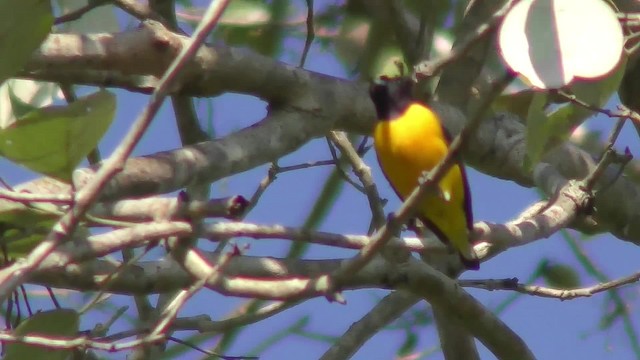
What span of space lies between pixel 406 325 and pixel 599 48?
6.19 feet

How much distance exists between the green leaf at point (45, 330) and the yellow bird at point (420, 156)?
1177mm

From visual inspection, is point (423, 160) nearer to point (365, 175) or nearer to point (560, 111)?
point (365, 175)

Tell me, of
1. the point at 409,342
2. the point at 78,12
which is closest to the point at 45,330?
the point at 78,12

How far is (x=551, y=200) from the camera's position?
7.46ft

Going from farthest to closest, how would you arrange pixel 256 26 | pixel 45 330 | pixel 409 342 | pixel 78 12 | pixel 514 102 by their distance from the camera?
pixel 409 342 → pixel 256 26 → pixel 514 102 → pixel 78 12 → pixel 45 330

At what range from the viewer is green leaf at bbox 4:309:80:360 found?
4.63ft

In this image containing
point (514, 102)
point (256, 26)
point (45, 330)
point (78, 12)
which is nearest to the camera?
point (45, 330)

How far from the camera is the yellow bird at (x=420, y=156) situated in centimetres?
253

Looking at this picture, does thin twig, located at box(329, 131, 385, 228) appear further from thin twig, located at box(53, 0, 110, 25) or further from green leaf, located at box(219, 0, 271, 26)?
thin twig, located at box(53, 0, 110, 25)

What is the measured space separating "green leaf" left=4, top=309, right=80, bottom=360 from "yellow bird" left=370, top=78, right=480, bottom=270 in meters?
1.18

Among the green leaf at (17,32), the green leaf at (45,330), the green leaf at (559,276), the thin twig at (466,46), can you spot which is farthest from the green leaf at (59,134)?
the green leaf at (559,276)

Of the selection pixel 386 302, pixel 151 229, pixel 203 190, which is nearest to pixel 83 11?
pixel 203 190

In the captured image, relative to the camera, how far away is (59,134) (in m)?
1.24

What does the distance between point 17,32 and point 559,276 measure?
1.98 metres
